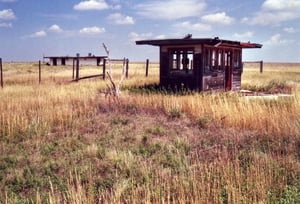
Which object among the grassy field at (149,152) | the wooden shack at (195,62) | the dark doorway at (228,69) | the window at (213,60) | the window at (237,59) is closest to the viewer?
the grassy field at (149,152)

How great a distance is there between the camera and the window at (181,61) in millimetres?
15876

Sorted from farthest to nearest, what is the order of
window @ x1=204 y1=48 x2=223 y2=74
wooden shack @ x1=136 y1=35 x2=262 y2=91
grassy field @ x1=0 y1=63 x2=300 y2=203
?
window @ x1=204 y1=48 x2=223 y2=74 → wooden shack @ x1=136 y1=35 x2=262 y2=91 → grassy field @ x1=0 y1=63 x2=300 y2=203

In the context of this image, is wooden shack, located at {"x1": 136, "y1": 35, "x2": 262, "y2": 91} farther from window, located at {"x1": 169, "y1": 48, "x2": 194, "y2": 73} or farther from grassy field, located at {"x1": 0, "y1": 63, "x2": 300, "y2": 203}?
grassy field, located at {"x1": 0, "y1": 63, "x2": 300, "y2": 203}

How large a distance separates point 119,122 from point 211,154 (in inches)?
133

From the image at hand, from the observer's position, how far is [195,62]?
50.4ft

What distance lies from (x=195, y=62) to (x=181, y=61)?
1050mm

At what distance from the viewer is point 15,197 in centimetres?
463

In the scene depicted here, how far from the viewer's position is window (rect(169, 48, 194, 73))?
1588 centimetres

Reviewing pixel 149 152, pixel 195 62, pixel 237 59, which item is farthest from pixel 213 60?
pixel 149 152

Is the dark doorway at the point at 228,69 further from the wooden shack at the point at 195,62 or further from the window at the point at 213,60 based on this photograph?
the window at the point at 213,60

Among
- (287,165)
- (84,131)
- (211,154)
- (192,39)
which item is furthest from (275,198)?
(192,39)

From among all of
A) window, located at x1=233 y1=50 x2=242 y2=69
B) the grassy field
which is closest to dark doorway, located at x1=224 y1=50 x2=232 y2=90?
window, located at x1=233 y1=50 x2=242 y2=69

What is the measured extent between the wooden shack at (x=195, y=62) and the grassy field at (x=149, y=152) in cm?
455

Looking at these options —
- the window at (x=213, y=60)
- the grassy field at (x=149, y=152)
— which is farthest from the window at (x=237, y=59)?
the grassy field at (x=149, y=152)
